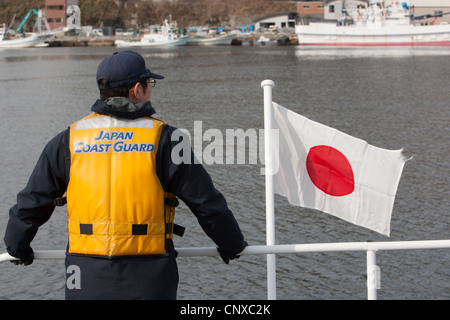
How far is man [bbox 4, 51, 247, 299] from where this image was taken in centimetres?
376

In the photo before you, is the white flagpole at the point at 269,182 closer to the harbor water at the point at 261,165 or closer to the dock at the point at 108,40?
the harbor water at the point at 261,165

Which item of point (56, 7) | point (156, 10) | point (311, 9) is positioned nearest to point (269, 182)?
point (311, 9)

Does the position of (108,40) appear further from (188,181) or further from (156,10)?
(188,181)

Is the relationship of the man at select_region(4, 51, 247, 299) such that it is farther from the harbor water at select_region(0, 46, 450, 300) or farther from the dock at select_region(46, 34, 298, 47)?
the dock at select_region(46, 34, 298, 47)

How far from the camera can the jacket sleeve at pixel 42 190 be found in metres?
3.89

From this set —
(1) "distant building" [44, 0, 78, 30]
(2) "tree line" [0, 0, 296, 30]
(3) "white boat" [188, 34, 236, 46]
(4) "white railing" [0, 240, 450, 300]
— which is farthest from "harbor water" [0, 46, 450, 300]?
(1) "distant building" [44, 0, 78, 30]

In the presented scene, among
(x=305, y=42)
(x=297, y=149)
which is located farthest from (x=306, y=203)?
(x=305, y=42)

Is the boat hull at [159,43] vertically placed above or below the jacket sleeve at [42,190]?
above

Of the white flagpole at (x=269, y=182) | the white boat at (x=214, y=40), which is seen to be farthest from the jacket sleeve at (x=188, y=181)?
the white boat at (x=214, y=40)

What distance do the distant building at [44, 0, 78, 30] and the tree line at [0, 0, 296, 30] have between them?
4470 mm

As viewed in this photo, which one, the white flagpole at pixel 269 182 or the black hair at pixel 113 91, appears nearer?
the black hair at pixel 113 91

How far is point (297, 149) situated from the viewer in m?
5.05

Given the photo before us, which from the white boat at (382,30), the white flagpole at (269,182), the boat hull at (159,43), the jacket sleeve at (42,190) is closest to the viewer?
the jacket sleeve at (42,190)

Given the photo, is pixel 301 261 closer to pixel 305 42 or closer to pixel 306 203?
pixel 306 203
